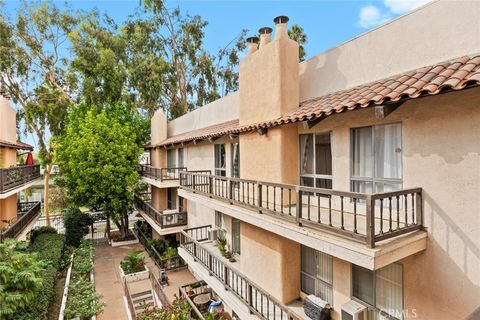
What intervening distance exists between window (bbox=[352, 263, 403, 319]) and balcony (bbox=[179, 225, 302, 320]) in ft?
5.51

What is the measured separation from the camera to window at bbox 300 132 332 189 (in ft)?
24.4

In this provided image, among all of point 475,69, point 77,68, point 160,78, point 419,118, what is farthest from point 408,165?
point 77,68

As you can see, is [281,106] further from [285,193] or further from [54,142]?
[54,142]

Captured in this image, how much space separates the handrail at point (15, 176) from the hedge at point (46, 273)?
15.3 ft

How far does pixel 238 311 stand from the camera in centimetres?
857

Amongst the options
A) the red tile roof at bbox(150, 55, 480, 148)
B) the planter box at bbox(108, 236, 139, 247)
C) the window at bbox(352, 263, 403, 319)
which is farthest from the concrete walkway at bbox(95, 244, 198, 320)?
the red tile roof at bbox(150, 55, 480, 148)

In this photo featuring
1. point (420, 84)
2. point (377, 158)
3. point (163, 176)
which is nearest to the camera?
point (420, 84)

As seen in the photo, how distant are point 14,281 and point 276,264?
9.96 m

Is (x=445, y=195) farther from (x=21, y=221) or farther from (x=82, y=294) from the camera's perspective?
(x=21, y=221)

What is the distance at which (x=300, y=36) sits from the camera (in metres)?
27.8

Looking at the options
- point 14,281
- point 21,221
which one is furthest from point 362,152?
point 21,221

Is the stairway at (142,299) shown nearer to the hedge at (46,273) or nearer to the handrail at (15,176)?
the hedge at (46,273)

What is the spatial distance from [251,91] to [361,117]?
409 cm
